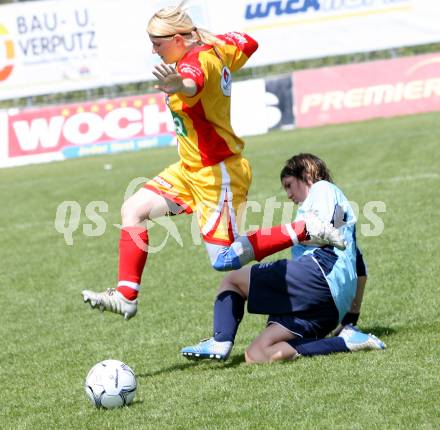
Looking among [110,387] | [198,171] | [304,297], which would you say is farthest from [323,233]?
[110,387]

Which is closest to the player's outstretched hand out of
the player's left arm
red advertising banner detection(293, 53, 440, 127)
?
the player's left arm

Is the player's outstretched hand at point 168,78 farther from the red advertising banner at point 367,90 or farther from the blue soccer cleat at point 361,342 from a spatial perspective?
the red advertising banner at point 367,90

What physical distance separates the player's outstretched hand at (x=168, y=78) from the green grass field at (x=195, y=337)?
1.52 metres

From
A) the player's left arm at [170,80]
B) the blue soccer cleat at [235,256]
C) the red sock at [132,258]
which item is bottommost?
the red sock at [132,258]

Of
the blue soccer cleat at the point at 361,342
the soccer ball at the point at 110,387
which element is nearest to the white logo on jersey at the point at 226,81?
the blue soccer cleat at the point at 361,342

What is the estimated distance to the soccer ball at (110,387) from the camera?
4.68 metres

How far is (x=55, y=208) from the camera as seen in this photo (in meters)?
13.5

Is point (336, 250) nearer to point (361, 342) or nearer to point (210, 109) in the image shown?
point (361, 342)

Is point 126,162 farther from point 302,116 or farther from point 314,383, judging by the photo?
point 314,383

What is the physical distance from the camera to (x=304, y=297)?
5.33 meters

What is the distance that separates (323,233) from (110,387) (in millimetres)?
1374

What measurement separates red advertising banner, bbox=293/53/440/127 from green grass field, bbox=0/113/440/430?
8.83 m

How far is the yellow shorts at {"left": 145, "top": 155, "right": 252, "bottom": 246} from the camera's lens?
215 inches

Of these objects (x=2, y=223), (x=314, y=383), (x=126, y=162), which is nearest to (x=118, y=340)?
(x=314, y=383)
